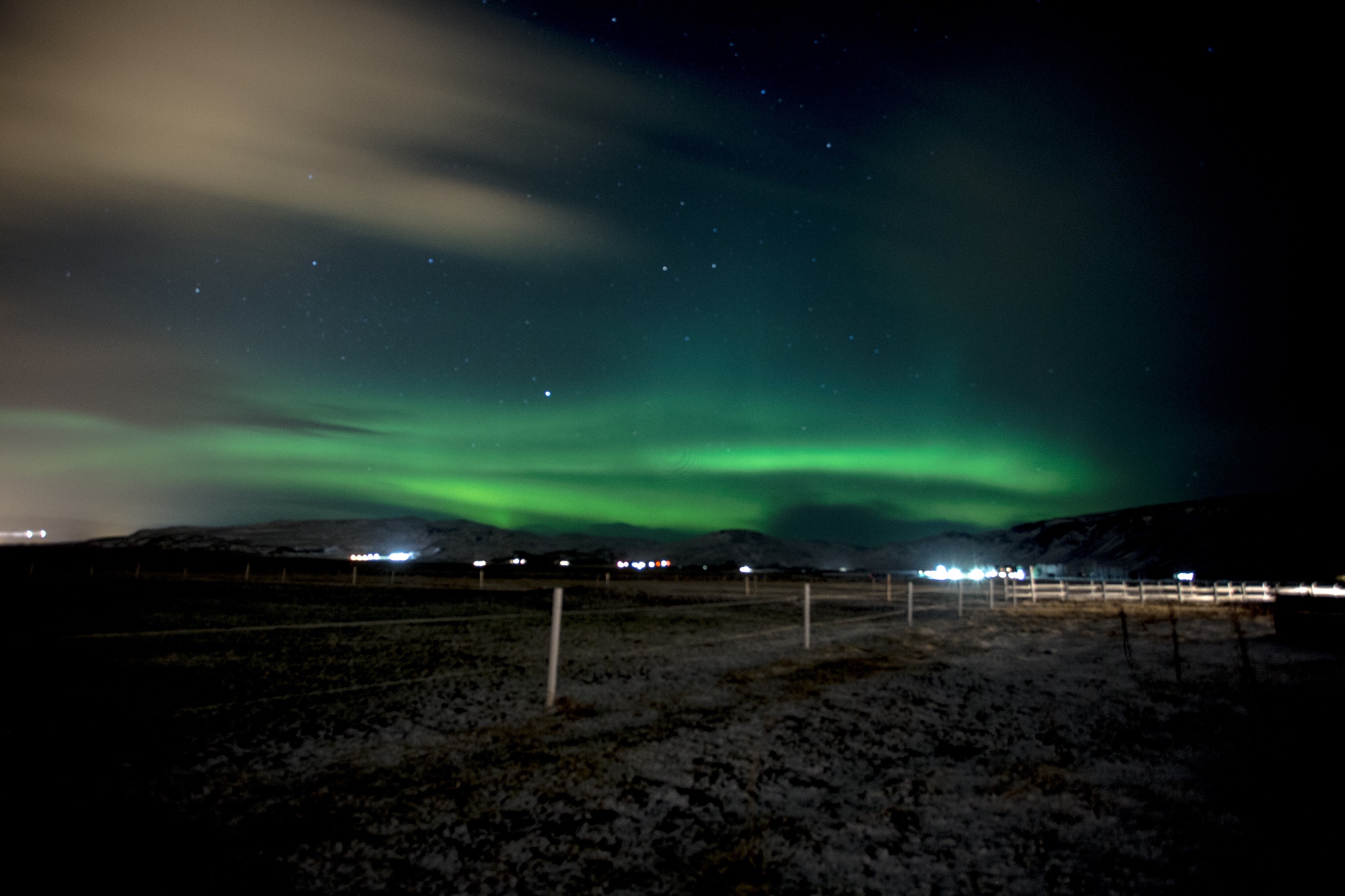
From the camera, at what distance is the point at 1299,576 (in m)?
93.3

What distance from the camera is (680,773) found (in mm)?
4750

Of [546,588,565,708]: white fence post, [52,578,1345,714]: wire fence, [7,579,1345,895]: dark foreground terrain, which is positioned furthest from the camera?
[52,578,1345,714]: wire fence

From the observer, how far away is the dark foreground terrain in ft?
10.8

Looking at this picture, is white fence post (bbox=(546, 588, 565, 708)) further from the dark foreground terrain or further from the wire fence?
the dark foreground terrain

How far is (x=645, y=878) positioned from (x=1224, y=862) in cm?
277

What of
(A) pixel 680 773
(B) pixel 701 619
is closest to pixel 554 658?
(A) pixel 680 773

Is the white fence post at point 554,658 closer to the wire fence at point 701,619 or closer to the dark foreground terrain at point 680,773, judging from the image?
the wire fence at point 701,619

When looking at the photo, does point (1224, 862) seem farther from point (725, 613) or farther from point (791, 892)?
point (725, 613)

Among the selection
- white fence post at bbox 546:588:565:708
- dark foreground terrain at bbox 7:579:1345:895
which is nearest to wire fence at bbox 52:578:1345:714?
white fence post at bbox 546:588:565:708

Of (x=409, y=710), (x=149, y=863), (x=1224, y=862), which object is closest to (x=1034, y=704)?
(x=1224, y=862)

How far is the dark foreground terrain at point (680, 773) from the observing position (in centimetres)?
330

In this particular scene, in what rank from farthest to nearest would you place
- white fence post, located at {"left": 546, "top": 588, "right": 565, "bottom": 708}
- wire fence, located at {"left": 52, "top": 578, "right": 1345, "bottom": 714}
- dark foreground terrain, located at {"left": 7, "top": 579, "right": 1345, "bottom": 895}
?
wire fence, located at {"left": 52, "top": 578, "right": 1345, "bottom": 714}
white fence post, located at {"left": 546, "top": 588, "right": 565, "bottom": 708}
dark foreground terrain, located at {"left": 7, "top": 579, "right": 1345, "bottom": 895}

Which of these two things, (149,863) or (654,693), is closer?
(149,863)

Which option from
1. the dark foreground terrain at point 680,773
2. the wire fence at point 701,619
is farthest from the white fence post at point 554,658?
the dark foreground terrain at point 680,773
